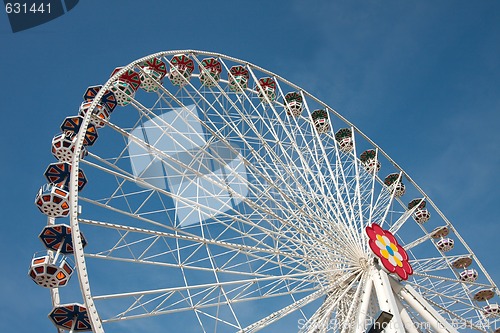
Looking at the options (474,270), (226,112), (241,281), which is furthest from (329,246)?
(474,270)

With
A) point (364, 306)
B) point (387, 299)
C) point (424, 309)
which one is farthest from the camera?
point (424, 309)

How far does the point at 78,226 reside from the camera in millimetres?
10469

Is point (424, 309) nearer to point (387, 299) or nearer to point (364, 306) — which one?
point (387, 299)

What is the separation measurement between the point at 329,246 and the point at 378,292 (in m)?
2.14

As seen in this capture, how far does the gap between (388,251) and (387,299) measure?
2001 millimetres

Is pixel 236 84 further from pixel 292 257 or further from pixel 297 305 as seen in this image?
pixel 297 305

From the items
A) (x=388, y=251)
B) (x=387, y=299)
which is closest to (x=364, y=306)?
(x=387, y=299)

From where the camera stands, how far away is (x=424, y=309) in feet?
46.7

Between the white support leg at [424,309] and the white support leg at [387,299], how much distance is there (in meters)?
0.58

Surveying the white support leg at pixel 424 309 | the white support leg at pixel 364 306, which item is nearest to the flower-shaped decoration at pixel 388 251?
the white support leg at pixel 424 309

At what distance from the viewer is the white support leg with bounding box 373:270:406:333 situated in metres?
12.4

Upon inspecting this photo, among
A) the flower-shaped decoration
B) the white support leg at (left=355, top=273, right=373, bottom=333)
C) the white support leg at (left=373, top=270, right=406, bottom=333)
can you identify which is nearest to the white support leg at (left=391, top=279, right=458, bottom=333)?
the flower-shaped decoration

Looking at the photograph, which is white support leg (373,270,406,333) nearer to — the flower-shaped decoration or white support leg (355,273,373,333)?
white support leg (355,273,373,333)

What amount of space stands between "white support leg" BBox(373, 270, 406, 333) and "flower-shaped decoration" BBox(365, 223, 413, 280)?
40 centimetres
